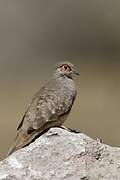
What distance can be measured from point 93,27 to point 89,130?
46.7 ft

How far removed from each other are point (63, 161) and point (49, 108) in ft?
6.90

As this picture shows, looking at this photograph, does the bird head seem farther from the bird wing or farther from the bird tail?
the bird tail

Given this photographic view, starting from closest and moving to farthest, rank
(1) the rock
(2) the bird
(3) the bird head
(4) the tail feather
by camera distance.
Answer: (1) the rock < (4) the tail feather < (2) the bird < (3) the bird head

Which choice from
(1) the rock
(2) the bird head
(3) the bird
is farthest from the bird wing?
(1) the rock

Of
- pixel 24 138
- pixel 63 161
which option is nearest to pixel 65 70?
pixel 24 138

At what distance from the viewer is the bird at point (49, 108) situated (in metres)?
9.23

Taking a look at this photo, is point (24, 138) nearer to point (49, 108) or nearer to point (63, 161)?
point (49, 108)

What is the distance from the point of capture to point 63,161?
7449 mm

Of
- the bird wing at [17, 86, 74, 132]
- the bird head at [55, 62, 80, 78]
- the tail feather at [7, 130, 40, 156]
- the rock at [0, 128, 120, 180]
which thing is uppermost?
the bird head at [55, 62, 80, 78]

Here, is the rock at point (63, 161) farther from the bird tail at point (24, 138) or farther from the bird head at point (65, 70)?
the bird head at point (65, 70)

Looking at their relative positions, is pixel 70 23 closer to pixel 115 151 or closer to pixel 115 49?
pixel 115 49

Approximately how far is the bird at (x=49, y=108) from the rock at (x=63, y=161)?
140 cm

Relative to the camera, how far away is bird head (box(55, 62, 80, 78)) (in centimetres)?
1002

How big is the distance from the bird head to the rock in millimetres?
2332
